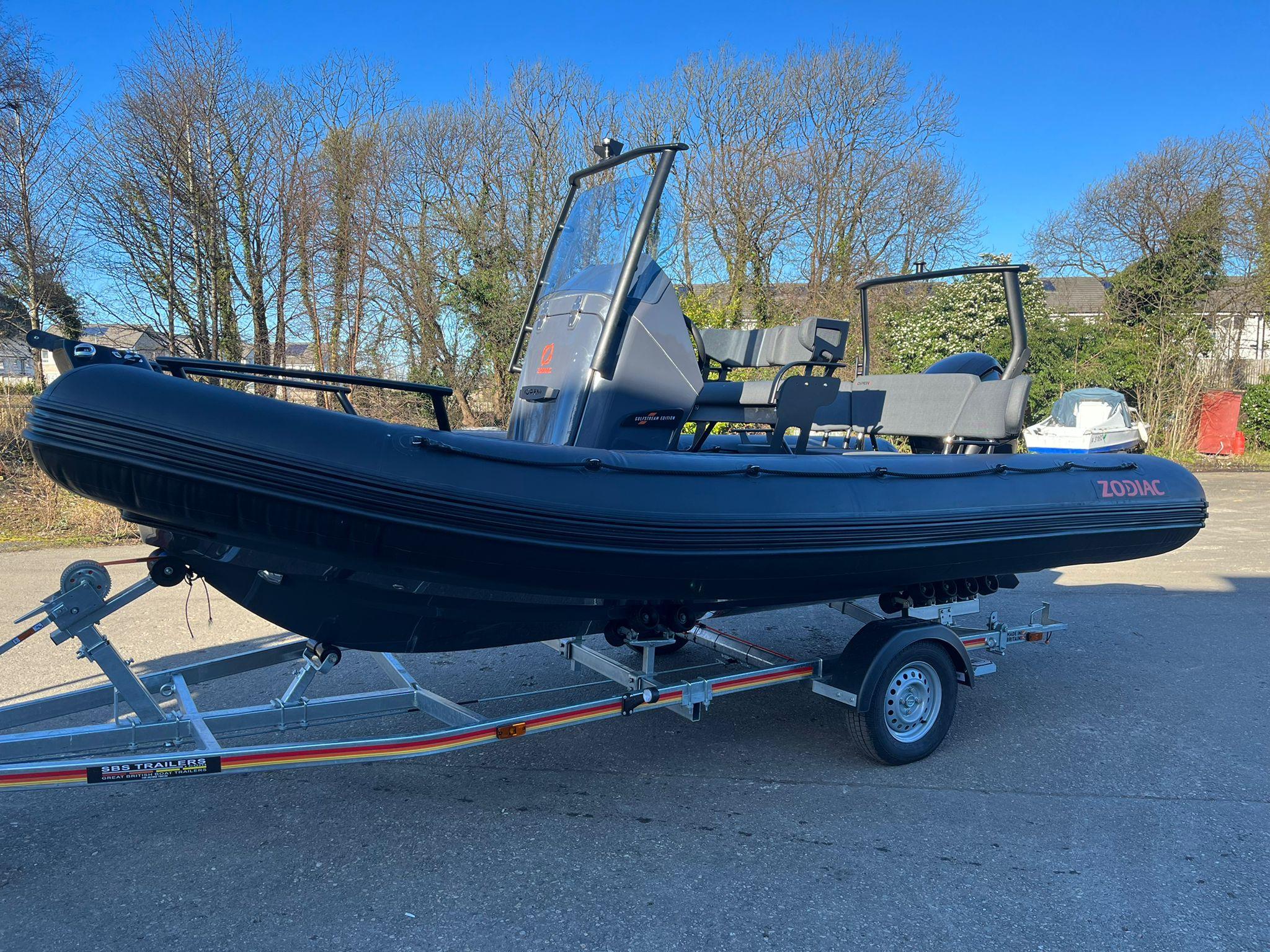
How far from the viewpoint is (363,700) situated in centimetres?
362

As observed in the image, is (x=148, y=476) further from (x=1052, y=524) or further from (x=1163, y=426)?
(x=1163, y=426)

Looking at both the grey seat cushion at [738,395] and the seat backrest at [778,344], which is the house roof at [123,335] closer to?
the seat backrest at [778,344]

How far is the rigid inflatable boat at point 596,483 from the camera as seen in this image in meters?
2.70

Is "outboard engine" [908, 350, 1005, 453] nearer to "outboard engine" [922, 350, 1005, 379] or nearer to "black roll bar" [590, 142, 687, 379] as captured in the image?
"outboard engine" [922, 350, 1005, 379]

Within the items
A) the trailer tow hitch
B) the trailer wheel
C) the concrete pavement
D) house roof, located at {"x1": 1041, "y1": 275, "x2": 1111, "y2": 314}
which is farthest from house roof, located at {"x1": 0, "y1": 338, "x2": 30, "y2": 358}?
house roof, located at {"x1": 1041, "y1": 275, "x2": 1111, "y2": 314}

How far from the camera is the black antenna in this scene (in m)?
4.16

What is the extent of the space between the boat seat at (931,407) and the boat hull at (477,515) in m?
0.84

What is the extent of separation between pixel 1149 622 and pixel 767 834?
4.70 m

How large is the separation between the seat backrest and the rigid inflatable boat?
16mm

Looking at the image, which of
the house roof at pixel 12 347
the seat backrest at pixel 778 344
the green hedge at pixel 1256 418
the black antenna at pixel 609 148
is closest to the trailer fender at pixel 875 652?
the seat backrest at pixel 778 344

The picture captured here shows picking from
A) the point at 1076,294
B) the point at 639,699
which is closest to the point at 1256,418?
the point at 1076,294

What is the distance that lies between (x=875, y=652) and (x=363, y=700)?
2.17 m

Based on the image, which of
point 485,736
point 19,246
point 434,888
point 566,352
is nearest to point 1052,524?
point 566,352

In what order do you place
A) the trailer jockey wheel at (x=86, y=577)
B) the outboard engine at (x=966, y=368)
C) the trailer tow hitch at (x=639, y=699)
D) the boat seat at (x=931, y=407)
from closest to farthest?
the trailer jockey wheel at (x=86, y=577) < the trailer tow hitch at (x=639, y=699) < the boat seat at (x=931, y=407) < the outboard engine at (x=966, y=368)
